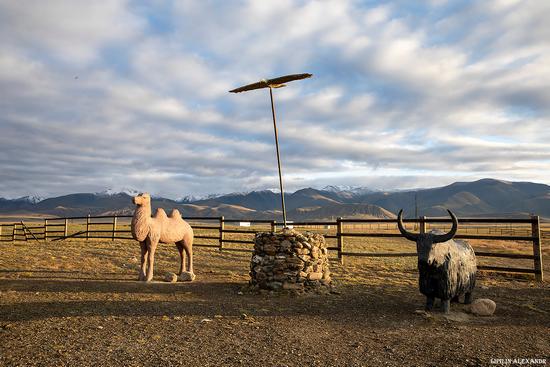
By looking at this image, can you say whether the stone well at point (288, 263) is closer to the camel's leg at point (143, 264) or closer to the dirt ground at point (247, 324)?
the dirt ground at point (247, 324)

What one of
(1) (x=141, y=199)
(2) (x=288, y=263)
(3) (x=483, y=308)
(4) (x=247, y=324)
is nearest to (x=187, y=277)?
(1) (x=141, y=199)

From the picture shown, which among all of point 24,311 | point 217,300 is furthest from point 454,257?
point 24,311

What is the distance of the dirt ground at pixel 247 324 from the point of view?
184 inches

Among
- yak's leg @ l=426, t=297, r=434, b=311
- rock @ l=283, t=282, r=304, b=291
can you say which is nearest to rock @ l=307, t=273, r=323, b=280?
rock @ l=283, t=282, r=304, b=291

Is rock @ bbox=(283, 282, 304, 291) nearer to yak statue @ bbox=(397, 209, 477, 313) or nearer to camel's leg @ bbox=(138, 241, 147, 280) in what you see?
yak statue @ bbox=(397, 209, 477, 313)

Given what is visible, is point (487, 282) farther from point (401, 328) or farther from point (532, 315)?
point (401, 328)

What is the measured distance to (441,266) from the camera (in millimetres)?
6805

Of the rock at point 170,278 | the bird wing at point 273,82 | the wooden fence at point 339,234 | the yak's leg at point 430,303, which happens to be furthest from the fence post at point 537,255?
the rock at point 170,278

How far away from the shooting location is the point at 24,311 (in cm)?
652

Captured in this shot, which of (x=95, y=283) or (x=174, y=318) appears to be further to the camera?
(x=95, y=283)

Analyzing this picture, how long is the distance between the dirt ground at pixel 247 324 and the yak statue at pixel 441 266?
0.38m

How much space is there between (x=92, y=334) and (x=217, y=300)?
283 cm

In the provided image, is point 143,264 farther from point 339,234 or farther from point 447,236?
point 447,236

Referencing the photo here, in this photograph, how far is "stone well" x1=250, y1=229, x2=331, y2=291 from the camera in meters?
8.63
